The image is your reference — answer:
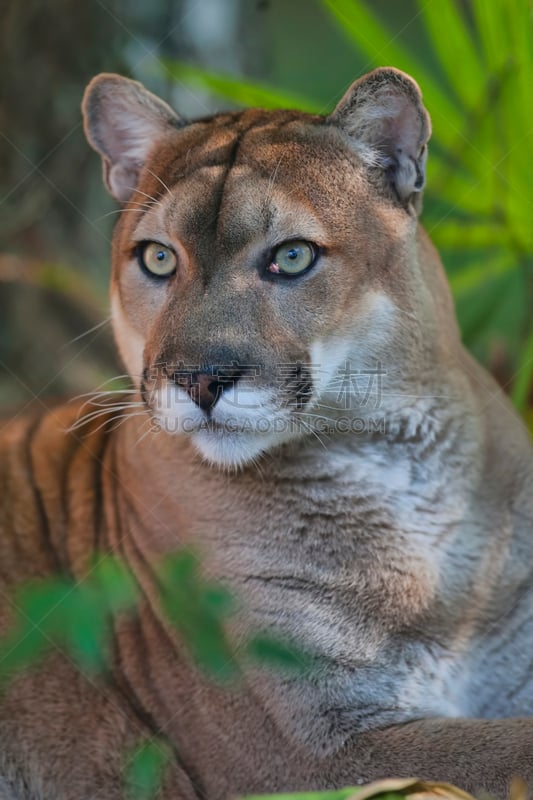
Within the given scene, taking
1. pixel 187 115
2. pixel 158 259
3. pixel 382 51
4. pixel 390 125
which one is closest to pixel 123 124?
pixel 158 259

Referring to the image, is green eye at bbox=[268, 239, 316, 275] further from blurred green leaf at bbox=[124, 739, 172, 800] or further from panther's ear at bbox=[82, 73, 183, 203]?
blurred green leaf at bbox=[124, 739, 172, 800]

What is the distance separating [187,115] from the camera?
5.11m

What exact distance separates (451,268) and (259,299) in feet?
7.39

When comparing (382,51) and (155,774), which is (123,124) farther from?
(155,774)

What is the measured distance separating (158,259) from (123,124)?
0.56 metres

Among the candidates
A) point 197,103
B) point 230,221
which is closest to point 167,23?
point 197,103

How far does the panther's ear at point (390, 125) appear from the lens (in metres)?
2.60

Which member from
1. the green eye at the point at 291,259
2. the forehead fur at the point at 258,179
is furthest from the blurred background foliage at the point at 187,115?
the green eye at the point at 291,259

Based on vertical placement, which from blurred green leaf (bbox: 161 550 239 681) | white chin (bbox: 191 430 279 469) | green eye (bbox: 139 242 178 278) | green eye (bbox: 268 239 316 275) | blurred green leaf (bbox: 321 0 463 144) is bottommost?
blurred green leaf (bbox: 161 550 239 681)

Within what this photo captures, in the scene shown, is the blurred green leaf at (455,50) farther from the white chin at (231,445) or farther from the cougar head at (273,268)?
the white chin at (231,445)

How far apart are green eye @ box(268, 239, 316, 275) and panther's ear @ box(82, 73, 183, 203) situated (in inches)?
27.7

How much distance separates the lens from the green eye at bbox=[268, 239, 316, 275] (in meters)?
2.51

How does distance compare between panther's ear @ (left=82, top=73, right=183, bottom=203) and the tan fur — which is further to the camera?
panther's ear @ (left=82, top=73, right=183, bottom=203)

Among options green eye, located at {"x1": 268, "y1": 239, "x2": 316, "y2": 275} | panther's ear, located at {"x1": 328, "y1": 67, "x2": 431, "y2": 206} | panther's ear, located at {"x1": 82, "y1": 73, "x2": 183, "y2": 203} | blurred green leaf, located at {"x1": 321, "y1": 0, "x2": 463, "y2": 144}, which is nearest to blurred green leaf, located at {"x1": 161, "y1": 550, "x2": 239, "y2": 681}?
green eye, located at {"x1": 268, "y1": 239, "x2": 316, "y2": 275}
